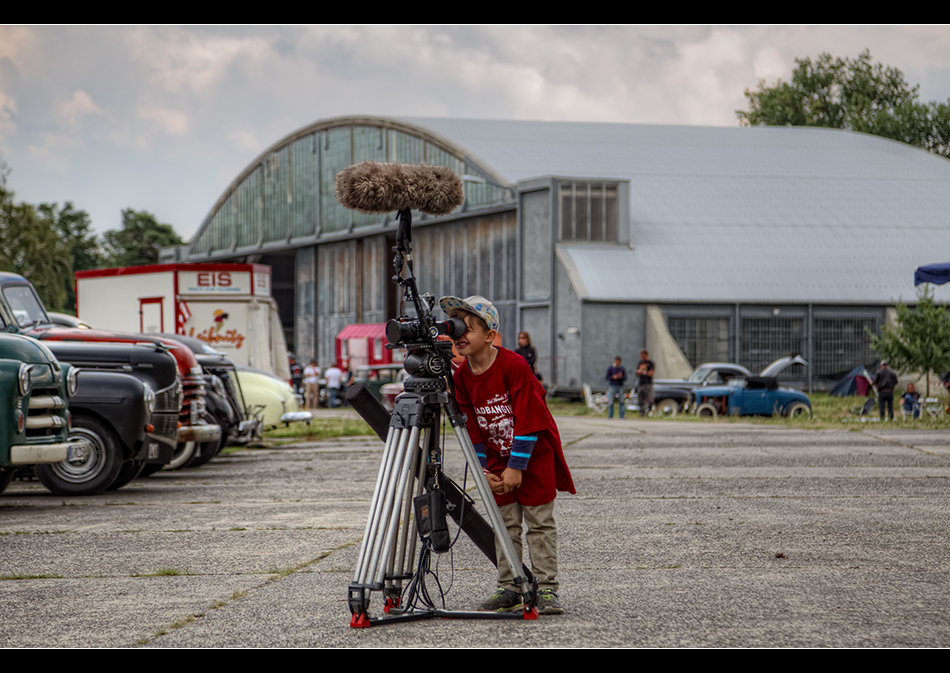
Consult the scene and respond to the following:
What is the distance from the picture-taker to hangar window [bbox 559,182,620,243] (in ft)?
138

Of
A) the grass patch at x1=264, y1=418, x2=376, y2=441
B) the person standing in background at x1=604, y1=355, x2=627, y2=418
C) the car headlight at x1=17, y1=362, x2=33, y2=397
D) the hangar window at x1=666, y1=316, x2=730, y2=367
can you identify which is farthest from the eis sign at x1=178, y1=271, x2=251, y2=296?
the hangar window at x1=666, y1=316, x2=730, y2=367

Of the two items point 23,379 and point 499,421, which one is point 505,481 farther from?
point 23,379

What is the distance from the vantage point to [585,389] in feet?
117

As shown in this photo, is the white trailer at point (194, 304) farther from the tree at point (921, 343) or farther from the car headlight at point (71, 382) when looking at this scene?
the tree at point (921, 343)

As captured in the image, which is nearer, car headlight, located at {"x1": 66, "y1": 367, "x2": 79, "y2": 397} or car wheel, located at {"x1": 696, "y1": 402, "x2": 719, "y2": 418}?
car headlight, located at {"x1": 66, "y1": 367, "x2": 79, "y2": 397}

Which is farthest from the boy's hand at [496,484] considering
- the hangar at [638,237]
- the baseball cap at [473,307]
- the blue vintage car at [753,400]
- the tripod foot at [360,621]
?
the hangar at [638,237]

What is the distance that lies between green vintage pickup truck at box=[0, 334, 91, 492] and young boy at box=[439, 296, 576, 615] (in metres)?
5.81

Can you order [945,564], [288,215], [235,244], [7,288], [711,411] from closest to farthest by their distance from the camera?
[945,564] → [7,288] → [711,411] → [288,215] → [235,244]

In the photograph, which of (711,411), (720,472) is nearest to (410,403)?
(720,472)

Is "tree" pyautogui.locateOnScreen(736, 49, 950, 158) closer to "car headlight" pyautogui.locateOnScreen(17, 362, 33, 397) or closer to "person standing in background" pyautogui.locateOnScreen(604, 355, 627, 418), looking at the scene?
"person standing in background" pyautogui.locateOnScreen(604, 355, 627, 418)

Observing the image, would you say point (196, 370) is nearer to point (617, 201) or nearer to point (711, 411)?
point (711, 411)

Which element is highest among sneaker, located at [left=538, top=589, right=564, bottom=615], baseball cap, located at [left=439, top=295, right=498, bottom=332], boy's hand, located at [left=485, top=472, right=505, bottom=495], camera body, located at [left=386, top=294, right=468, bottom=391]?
baseball cap, located at [left=439, top=295, right=498, bottom=332]

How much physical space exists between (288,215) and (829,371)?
27652 mm

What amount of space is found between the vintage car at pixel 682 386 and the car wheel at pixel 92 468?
20.5 m
